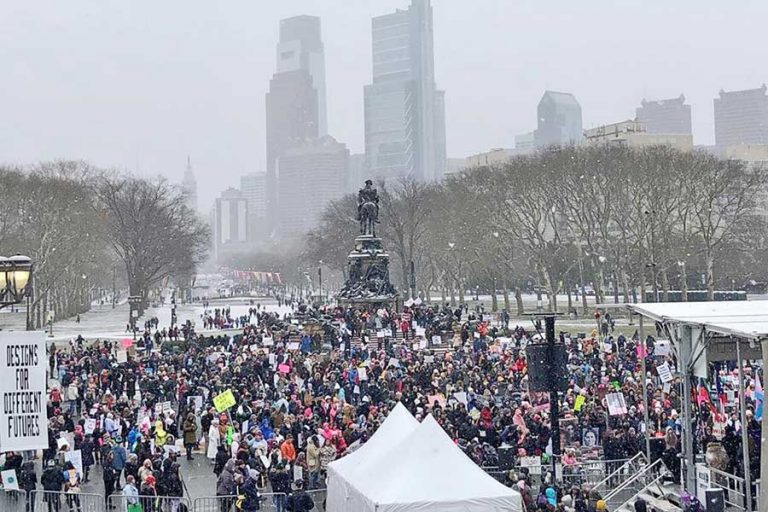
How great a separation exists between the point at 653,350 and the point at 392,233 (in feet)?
202

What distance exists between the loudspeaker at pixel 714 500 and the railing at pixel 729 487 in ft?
1.98

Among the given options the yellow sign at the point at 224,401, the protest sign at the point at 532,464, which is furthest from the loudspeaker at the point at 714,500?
the yellow sign at the point at 224,401

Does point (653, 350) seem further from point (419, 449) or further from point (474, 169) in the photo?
point (474, 169)

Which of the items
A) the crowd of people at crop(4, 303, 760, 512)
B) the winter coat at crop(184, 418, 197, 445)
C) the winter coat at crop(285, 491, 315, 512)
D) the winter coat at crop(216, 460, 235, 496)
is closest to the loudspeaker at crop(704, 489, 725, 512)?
the crowd of people at crop(4, 303, 760, 512)

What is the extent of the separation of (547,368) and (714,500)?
10.8ft

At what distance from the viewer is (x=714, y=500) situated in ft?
51.5

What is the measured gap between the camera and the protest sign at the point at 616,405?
23.6 metres

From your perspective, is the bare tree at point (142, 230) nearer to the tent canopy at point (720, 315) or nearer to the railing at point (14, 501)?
the railing at point (14, 501)

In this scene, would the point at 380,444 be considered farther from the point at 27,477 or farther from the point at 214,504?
the point at 27,477

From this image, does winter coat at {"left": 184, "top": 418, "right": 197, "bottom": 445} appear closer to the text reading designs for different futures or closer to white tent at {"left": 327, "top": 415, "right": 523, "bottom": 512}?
white tent at {"left": 327, "top": 415, "right": 523, "bottom": 512}

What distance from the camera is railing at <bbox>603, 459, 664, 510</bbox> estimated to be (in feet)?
62.1

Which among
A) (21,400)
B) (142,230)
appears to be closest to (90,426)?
(21,400)

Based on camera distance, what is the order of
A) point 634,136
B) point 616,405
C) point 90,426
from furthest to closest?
point 634,136, point 90,426, point 616,405

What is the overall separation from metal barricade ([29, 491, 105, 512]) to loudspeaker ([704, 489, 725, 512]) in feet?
35.1
